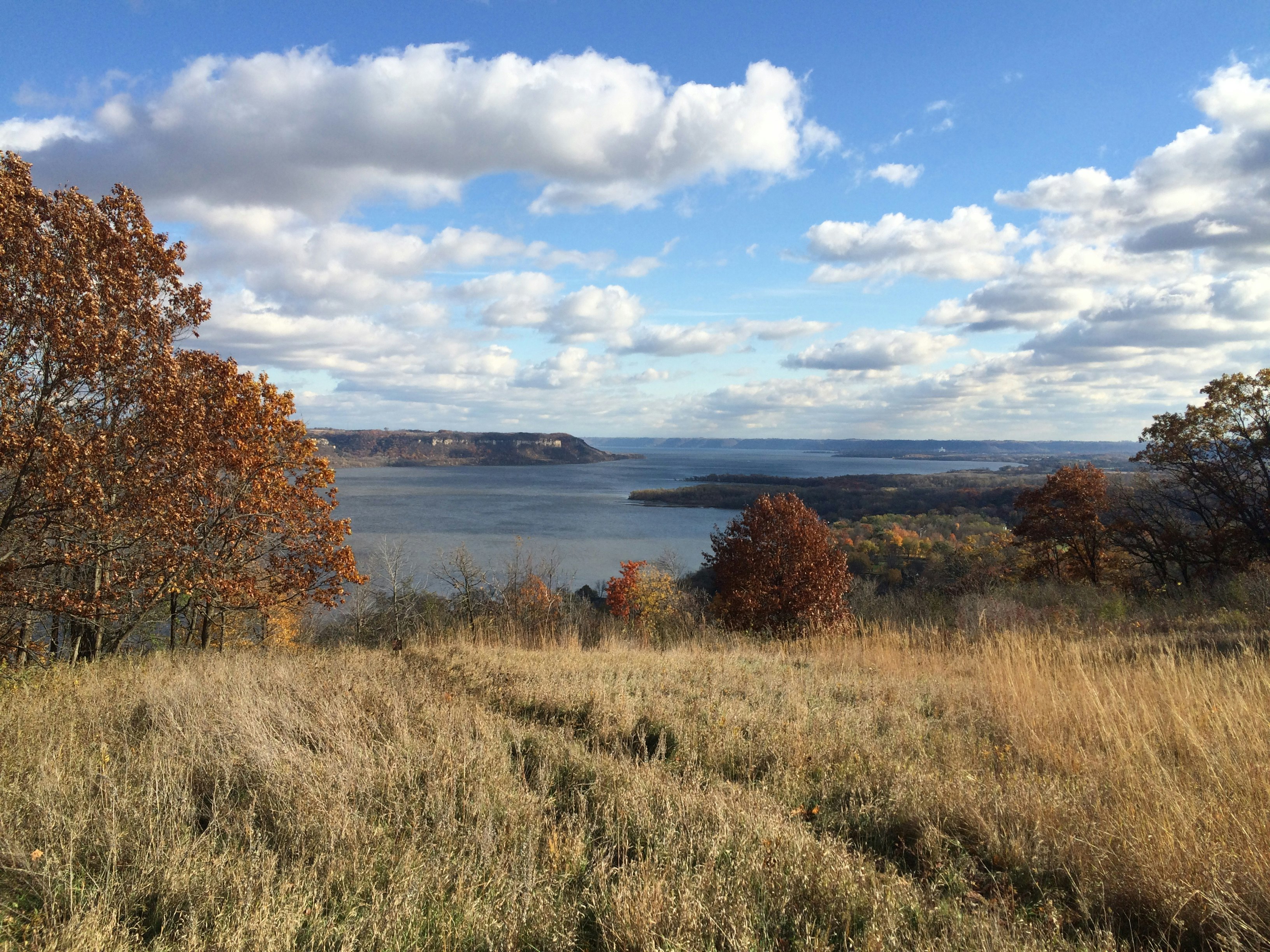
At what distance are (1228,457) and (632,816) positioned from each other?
26.1 meters

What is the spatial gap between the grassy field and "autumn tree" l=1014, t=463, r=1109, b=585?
24.1m

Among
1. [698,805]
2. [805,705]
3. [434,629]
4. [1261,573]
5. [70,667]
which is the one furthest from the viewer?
[1261,573]

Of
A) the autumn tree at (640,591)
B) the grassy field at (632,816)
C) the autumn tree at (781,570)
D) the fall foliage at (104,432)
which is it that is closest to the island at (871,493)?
the autumn tree at (640,591)

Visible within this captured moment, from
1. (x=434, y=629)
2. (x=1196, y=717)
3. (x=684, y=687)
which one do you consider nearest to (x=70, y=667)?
(x=434, y=629)

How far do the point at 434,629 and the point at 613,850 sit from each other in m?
9.55

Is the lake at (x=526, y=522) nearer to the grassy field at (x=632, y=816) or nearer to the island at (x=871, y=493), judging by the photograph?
the island at (x=871, y=493)

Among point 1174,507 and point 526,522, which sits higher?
point 1174,507

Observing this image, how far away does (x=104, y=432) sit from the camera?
22.7ft

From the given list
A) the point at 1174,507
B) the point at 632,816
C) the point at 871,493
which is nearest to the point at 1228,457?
the point at 1174,507

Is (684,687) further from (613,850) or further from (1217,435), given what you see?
(1217,435)

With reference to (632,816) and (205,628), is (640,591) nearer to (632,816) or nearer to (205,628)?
(205,628)

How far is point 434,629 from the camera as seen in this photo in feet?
39.8

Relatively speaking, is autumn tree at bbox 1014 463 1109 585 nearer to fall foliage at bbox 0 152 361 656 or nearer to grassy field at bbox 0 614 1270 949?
grassy field at bbox 0 614 1270 949

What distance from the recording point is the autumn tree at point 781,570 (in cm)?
1856
